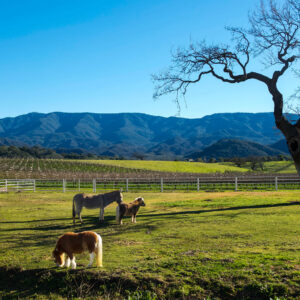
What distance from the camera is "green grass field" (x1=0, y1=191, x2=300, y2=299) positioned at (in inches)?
241

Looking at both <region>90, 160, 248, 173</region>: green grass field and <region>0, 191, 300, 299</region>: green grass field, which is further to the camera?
<region>90, 160, 248, 173</region>: green grass field

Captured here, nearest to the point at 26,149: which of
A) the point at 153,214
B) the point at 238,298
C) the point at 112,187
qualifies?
the point at 112,187

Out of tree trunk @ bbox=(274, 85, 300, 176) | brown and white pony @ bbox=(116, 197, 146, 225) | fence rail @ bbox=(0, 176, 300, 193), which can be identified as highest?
tree trunk @ bbox=(274, 85, 300, 176)

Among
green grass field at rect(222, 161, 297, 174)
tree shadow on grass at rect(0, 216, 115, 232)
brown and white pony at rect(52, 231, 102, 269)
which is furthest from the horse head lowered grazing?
green grass field at rect(222, 161, 297, 174)

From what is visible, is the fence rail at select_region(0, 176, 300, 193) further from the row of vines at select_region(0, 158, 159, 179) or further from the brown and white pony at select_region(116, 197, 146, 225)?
the brown and white pony at select_region(116, 197, 146, 225)

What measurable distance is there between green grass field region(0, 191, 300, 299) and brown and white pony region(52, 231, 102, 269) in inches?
10.0

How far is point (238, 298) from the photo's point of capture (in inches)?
233

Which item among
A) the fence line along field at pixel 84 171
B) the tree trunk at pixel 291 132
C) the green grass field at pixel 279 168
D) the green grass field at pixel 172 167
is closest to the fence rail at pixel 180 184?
the fence line along field at pixel 84 171

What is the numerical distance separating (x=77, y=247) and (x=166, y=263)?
1952mm

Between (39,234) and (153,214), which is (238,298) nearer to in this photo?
(39,234)

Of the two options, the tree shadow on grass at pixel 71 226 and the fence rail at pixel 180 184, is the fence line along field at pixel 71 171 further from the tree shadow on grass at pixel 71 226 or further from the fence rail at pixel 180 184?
the tree shadow on grass at pixel 71 226

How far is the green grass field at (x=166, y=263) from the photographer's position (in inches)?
241

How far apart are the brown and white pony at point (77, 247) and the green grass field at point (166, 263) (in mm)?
253

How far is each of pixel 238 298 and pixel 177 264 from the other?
151 cm
